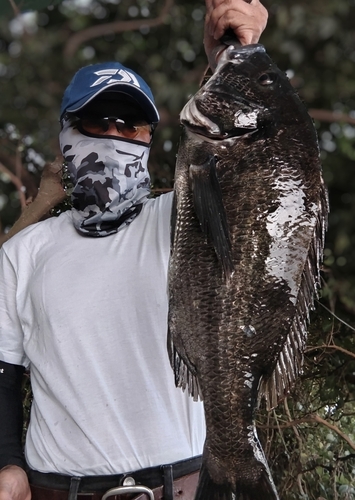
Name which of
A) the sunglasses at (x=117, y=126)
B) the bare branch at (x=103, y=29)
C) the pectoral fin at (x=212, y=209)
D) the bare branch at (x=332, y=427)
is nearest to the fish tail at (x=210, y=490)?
the pectoral fin at (x=212, y=209)

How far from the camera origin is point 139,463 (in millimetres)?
1517

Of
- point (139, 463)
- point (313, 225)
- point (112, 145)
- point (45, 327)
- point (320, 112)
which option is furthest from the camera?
point (320, 112)

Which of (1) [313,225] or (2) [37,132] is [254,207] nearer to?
(1) [313,225]

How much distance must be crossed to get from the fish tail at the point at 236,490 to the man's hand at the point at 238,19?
961mm

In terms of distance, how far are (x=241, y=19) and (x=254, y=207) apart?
19.1 inches

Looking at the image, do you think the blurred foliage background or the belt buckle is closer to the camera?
the belt buckle

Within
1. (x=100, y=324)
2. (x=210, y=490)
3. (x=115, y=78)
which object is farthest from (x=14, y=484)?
(x=115, y=78)

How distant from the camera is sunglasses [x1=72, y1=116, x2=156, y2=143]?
1804 millimetres

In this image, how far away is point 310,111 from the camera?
353 centimetres

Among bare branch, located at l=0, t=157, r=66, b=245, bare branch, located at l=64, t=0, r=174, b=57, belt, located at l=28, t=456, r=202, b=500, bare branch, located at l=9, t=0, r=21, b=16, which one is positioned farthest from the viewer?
bare branch, located at l=64, t=0, r=174, b=57

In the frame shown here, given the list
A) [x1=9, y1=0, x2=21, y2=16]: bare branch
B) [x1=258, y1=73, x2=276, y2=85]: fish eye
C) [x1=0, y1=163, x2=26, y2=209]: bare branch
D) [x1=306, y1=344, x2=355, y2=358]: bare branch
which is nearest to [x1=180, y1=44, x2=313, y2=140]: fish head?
[x1=258, y1=73, x2=276, y2=85]: fish eye

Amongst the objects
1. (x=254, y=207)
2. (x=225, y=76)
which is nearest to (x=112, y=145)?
(x=225, y=76)

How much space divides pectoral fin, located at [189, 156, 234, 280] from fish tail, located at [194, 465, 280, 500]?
398 mm

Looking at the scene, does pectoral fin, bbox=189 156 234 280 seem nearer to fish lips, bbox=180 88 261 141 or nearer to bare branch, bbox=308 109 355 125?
fish lips, bbox=180 88 261 141
